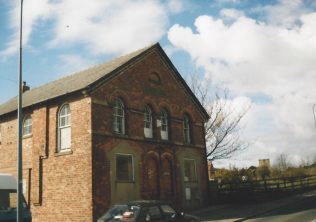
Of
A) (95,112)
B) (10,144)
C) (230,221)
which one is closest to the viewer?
(230,221)

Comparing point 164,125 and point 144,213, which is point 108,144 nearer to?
point 164,125

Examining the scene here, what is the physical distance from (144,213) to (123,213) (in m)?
0.65

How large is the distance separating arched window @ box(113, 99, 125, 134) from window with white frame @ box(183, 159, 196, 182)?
18.0 feet

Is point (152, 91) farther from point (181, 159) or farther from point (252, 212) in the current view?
point (252, 212)

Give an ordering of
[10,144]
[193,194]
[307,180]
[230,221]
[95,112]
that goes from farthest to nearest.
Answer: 1. [307,180]
2. [193,194]
3. [10,144]
4. [95,112]
5. [230,221]

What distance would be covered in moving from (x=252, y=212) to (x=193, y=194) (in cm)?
475

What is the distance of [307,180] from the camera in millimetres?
33719

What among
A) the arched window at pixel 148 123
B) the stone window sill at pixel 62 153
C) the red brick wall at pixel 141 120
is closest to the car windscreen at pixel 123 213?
the red brick wall at pixel 141 120

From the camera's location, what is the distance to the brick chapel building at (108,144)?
1814 cm

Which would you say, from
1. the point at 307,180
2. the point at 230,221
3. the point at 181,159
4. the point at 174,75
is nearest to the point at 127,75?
the point at 174,75

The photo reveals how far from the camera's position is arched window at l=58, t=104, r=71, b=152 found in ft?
63.1

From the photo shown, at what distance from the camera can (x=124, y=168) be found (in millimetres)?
19797

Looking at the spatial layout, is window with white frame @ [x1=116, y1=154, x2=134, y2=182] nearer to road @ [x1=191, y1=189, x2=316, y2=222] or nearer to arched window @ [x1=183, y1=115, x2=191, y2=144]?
road @ [x1=191, y1=189, x2=316, y2=222]

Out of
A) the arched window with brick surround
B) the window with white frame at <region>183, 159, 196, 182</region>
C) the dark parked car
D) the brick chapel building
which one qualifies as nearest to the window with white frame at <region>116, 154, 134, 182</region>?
the brick chapel building
